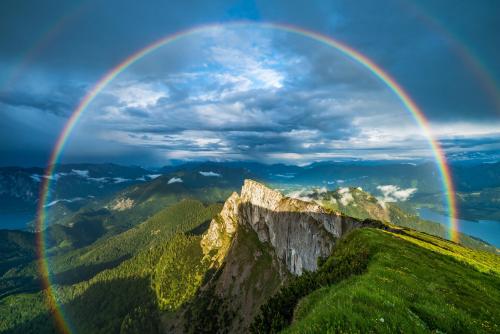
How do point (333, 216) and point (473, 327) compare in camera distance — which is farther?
point (333, 216)

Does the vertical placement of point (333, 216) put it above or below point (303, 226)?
above

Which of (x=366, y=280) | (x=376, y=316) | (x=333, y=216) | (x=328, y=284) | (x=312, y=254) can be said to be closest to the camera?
(x=376, y=316)

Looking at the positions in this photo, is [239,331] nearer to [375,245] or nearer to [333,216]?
[333,216]

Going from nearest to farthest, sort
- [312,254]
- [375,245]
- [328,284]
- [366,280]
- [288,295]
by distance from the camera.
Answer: [366,280]
[328,284]
[288,295]
[375,245]
[312,254]

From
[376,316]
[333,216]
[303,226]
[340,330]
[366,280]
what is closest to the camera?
[340,330]

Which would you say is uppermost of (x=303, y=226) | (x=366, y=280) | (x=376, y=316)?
(x=376, y=316)

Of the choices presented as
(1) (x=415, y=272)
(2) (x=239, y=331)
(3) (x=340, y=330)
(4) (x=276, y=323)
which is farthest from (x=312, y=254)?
(3) (x=340, y=330)

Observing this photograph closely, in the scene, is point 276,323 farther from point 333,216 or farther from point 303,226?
point 303,226

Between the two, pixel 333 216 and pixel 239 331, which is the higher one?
pixel 333 216

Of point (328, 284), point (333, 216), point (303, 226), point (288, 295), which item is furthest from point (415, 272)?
point (303, 226)

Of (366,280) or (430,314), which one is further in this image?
(366,280)
